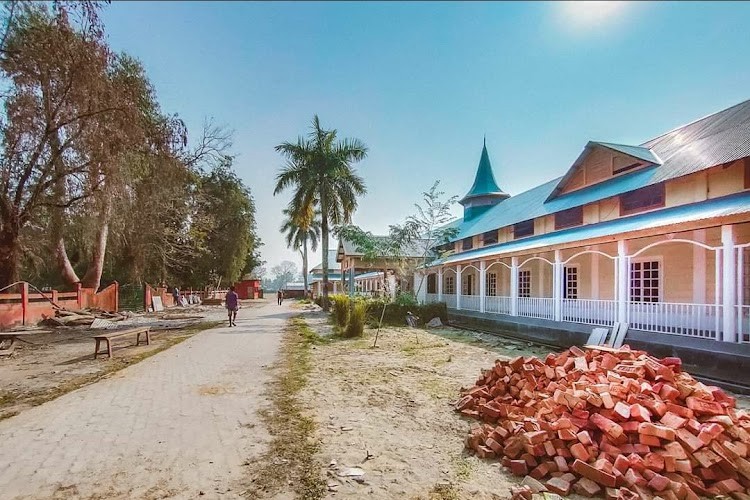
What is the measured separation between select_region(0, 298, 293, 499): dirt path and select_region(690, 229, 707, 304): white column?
11286 millimetres

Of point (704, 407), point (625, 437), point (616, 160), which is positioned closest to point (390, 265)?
point (616, 160)

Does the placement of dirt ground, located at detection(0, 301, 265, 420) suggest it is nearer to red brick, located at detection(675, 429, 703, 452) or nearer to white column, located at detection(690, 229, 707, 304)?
red brick, located at detection(675, 429, 703, 452)

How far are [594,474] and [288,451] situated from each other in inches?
113

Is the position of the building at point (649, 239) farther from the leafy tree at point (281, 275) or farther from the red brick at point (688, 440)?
the leafy tree at point (281, 275)

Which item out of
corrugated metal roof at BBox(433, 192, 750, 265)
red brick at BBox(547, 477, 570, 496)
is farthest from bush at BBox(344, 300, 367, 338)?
red brick at BBox(547, 477, 570, 496)

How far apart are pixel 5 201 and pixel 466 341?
1661 cm

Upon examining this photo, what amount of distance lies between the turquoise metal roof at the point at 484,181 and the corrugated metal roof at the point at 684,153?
27.7 feet

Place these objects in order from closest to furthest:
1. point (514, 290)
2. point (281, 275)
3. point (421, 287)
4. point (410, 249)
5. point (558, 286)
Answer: point (558, 286), point (514, 290), point (410, 249), point (421, 287), point (281, 275)

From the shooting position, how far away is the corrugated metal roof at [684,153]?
1070 cm

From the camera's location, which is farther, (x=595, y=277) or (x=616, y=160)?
(x=616, y=160)

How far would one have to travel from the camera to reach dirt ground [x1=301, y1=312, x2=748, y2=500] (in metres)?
3.58

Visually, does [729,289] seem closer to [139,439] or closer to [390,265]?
[139,439]

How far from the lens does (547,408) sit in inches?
174

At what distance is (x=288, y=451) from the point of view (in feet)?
13.8
